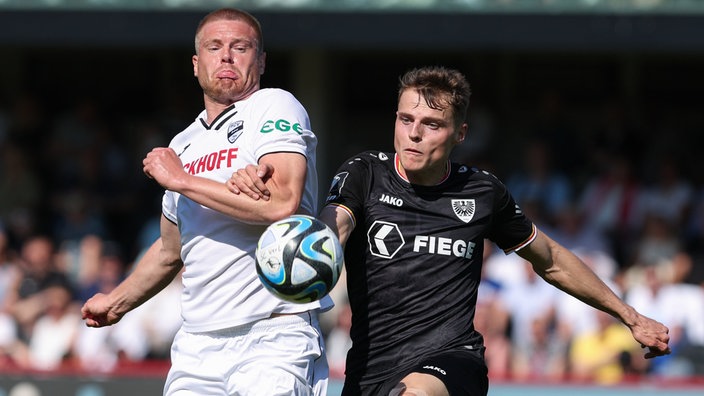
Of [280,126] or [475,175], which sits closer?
[280,126]

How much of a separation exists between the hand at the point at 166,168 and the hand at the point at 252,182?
23cm

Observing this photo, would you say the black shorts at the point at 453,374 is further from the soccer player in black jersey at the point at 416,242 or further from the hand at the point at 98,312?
the hand at the point at 98,312

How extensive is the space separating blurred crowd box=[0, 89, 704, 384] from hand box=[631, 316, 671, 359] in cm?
450

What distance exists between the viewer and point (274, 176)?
4992mm

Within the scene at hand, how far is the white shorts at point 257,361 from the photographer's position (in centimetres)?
503

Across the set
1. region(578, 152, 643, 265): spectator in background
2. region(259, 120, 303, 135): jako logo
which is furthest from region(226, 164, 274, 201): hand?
region(578, 152, 643, 265): spectator in background

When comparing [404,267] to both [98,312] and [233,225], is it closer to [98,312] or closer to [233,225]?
[233,225]

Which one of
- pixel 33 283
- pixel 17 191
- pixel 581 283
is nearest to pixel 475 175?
pixel 581 283

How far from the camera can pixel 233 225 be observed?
5266mm

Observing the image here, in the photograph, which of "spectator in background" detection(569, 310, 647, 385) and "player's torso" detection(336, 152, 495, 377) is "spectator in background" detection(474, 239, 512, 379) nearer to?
"spectator in background" detection(569, 310, 647, 385)

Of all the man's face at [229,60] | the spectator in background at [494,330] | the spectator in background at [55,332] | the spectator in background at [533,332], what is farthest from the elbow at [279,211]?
the spectator in background at [55,332]

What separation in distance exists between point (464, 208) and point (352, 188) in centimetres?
57

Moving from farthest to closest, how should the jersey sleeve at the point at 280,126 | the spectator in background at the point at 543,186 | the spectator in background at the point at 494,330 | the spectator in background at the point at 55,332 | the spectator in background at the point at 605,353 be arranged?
the spectator in background at the point at 543,186, the spectator in background at the point at 55,332, the spectator in background at the point at 494,330, the spectator in background at the point at 605,353, the jersey sleeve at the point at 280,126

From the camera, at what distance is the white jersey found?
5.17m
